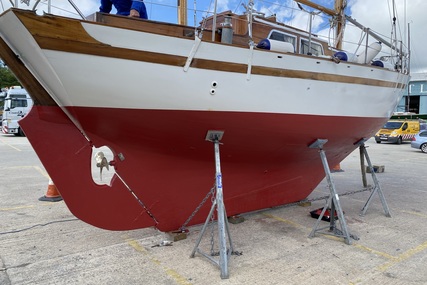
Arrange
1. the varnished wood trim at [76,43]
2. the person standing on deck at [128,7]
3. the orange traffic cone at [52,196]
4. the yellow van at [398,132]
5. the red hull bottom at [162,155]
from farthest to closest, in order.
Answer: the yellow van at [398,132] < the orange traffic cone at [52,196] < the person standing on deck at [128,7] < the red hull bottom at [162,155] < the varnished wood trim at [76,43]

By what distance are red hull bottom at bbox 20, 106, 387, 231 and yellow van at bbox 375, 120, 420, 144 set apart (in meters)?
18.9

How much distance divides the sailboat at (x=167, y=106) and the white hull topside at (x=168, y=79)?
0.01 meters

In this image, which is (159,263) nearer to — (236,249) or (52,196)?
(236,249)

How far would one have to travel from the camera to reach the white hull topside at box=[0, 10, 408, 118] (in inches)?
127

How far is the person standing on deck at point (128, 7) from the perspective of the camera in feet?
13.2

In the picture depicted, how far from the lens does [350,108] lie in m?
5.26

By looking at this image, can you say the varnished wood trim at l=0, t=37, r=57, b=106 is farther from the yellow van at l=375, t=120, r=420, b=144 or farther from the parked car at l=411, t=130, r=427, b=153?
the yellow van at l=375, t=120, r=420, b=144

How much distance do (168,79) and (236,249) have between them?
229cm

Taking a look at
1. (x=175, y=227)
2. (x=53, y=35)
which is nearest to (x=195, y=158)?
(x=175, y=227)

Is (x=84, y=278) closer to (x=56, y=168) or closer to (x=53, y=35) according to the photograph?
(x=56, y=168)

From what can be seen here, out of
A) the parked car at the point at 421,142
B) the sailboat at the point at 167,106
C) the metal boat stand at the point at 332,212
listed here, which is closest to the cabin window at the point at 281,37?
the sailboat at the point at 167,106

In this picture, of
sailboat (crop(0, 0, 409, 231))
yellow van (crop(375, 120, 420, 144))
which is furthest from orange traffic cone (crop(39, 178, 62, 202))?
yellow van (crop(375, 120, 420, 144))

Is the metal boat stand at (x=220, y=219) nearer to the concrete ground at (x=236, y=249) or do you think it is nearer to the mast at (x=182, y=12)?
the concrete ground at (x=236, y=249)

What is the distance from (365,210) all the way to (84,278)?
15.1 feet
